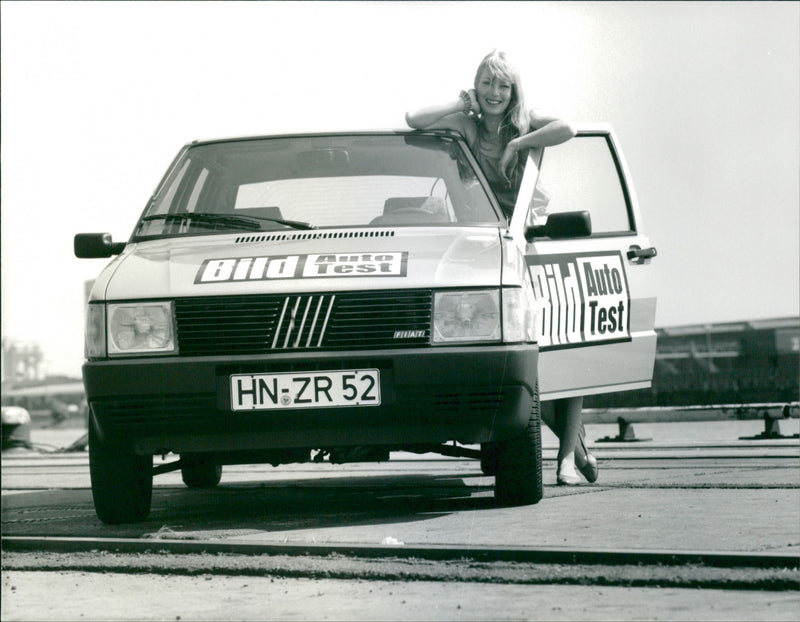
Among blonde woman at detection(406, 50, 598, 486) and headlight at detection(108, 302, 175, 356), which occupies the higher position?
blonde woman at detection(406, 50, 598, 486)

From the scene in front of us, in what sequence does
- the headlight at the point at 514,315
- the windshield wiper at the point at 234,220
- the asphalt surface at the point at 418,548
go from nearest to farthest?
the asphalt surface at the point at 418,548 < the headlight at the point at 514,315 < the windshield wiper at the point at 234,220

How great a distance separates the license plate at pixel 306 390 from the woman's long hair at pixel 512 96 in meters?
2.03

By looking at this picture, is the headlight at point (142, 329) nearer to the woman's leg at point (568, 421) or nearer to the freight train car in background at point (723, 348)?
the woman's leg at point (568, 421)

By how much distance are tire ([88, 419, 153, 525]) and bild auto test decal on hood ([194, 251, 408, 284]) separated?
913mm

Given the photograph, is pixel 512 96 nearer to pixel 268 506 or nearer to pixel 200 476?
pixel 268 506

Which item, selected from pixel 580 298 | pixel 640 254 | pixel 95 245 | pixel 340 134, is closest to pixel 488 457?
pixel 580 298

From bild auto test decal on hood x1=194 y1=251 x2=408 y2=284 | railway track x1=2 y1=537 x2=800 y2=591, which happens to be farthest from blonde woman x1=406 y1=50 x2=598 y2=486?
railway track x1=2 y1=537 x2=800 y2=591

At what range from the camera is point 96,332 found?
17.7ft

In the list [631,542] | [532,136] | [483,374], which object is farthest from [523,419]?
[532,136]

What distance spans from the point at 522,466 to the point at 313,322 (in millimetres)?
1222

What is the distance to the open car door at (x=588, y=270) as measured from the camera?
631 cm

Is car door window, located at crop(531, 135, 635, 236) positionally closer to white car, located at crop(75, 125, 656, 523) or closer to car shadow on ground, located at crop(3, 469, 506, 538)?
white car, located at crop(75, 125, 656, 523)

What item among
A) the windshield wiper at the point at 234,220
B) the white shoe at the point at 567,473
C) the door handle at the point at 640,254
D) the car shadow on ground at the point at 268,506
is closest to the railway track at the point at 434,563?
the car shadow on ground at the point at 268,506

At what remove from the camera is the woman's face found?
6508mm
